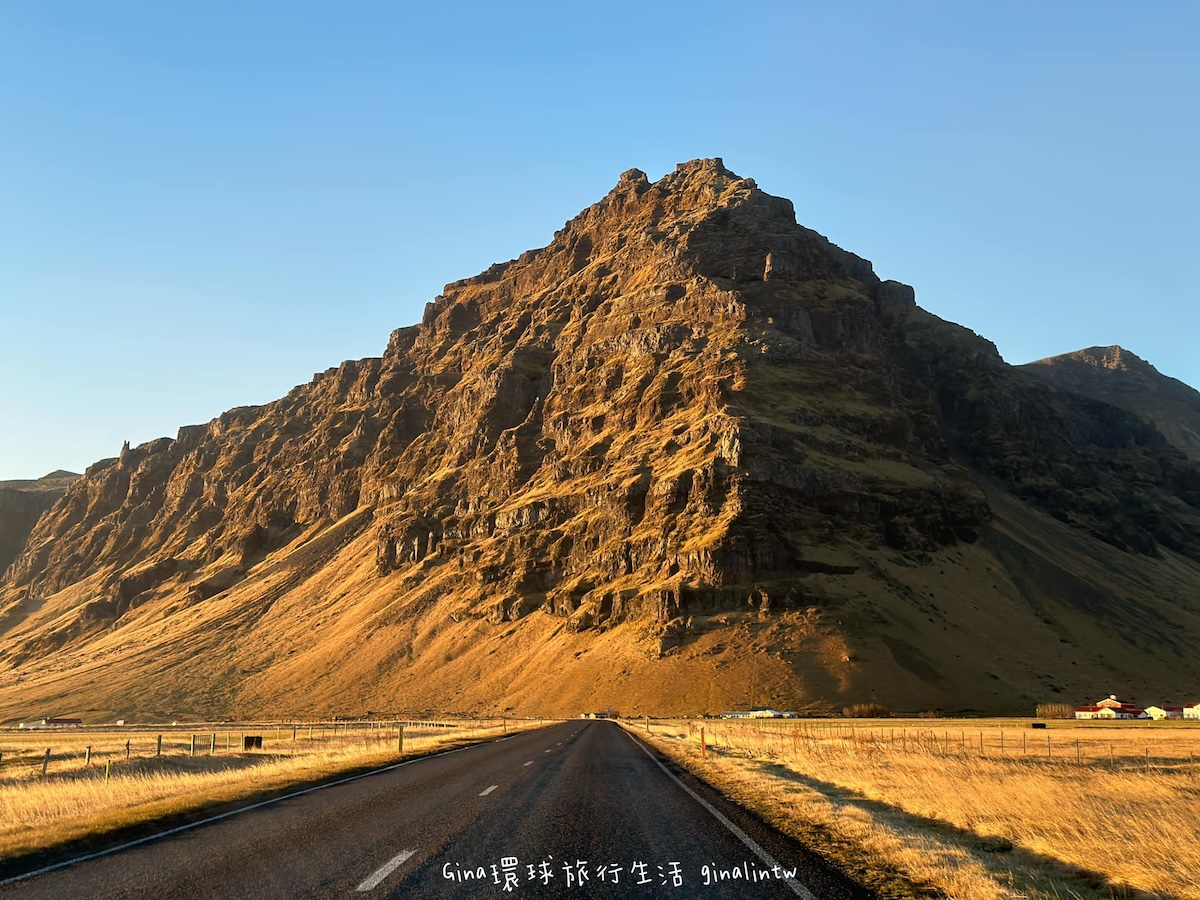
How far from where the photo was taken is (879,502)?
445ft

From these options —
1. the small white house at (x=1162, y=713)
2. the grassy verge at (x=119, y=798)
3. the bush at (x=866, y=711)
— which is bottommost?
the small white house at (x=1162, y=713)

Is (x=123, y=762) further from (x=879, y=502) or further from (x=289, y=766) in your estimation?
(x=879, y=502)

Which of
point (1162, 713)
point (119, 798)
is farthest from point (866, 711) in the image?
point (119, 798)

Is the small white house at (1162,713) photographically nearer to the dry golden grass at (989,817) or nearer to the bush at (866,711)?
the bush at (866,711)

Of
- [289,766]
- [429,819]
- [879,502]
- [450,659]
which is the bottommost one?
[450,659]

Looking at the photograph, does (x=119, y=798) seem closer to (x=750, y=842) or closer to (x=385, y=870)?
(x=385, y=870)

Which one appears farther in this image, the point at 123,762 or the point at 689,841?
the point at 123,762

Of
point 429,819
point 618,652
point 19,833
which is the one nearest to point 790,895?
point 429,819

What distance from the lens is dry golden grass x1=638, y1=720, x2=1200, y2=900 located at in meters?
10.5

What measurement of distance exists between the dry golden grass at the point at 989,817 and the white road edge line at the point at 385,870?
5964mm

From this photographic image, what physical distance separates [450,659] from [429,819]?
121 m

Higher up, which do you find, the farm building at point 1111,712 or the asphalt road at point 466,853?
the asphalt road at point 466,853

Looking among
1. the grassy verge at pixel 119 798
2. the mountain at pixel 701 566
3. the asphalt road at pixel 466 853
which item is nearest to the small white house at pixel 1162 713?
the mountain at pixel 701 566

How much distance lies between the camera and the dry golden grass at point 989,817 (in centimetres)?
1048
